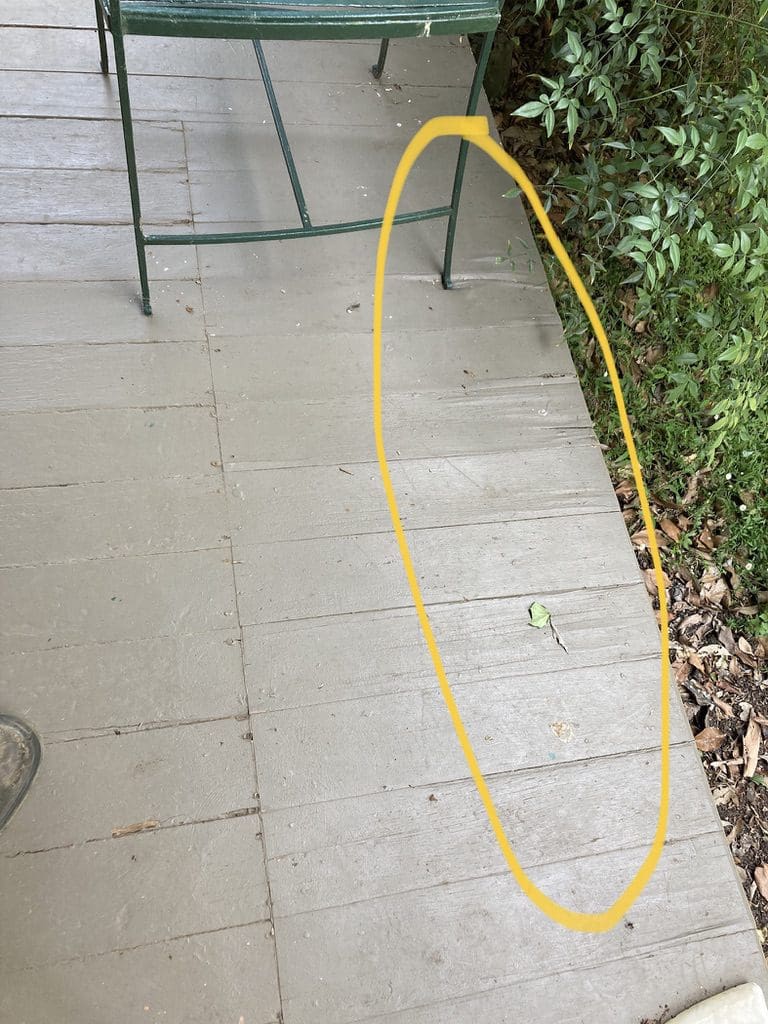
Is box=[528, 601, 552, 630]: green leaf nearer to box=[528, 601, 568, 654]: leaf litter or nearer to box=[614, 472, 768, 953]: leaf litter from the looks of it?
box=[528, 601, 568, 654]: leaf litter

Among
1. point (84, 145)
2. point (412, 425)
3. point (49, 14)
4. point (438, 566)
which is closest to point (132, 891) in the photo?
point (438, 566)

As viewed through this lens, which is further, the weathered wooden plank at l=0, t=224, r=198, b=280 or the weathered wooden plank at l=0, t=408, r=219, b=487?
the weathered wooden plank at l=0, t=224, r=198, b=280

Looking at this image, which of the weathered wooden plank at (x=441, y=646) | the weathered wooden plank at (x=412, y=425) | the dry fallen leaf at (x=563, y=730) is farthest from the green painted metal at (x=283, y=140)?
the dry fallen leaf at (x=563, y=730)

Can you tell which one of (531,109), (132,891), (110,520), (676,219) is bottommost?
(132,891)

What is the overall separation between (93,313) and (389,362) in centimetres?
62

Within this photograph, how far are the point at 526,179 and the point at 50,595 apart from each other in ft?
5.13

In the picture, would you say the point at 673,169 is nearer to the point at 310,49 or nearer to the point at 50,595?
the point at 310,49

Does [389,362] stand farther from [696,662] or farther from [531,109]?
[696,662]

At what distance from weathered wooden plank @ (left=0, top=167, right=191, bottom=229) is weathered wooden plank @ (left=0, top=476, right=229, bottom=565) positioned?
0.66 m

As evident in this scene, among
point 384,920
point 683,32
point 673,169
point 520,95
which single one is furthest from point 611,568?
point 520,95

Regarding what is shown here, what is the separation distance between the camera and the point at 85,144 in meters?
1.88

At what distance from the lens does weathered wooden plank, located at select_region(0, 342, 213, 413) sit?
5.18ft

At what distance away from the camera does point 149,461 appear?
1.56m

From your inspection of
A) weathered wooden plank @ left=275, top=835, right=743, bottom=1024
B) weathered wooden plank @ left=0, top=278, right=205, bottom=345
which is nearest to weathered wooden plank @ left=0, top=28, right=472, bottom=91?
weathered wooden plank @ left=0, top=278, right=205, bottom=345
